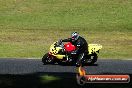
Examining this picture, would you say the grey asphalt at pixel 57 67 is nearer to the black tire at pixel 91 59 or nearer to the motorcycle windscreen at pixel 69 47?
the black tire at pixel 91 59

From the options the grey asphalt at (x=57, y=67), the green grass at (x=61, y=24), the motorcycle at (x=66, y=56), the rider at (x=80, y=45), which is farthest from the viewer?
the green grass at (x=61, y=24)

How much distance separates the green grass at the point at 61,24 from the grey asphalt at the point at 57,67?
236 centimetres

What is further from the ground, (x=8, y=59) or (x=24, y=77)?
(x=24, y=77)

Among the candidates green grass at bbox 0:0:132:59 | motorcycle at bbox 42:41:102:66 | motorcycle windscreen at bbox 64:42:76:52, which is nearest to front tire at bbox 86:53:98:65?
motorcycle at bbox 42:41:102:66

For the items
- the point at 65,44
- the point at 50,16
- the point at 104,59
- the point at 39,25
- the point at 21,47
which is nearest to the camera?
the point at 65,44

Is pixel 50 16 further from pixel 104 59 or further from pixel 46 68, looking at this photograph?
pixel 46 68

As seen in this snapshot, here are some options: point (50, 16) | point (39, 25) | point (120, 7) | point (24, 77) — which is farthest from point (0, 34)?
point (24, 77)

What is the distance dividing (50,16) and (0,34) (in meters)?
6.13

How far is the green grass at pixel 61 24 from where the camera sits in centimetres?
2552

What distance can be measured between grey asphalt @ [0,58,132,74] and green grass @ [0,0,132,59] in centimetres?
236

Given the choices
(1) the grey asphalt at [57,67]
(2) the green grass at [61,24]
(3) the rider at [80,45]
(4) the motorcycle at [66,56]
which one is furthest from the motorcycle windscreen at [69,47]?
(2) the green grass at [61,24]

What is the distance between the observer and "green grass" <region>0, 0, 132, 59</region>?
25.5m

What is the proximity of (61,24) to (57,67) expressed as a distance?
14.0 metres

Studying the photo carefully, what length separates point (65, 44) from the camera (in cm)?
2042
